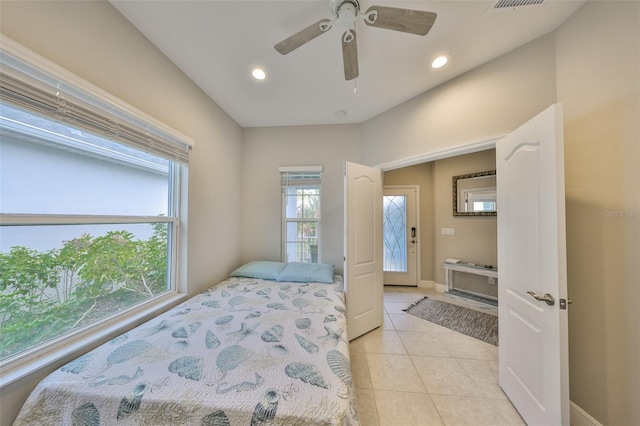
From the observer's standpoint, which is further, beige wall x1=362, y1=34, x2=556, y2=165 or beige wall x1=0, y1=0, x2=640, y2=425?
beige wall x1=362, y1=34, x2=556, y2=165

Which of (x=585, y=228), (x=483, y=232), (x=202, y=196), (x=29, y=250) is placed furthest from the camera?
(x=483, y=232)

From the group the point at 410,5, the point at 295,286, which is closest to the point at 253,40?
the point at 410,5

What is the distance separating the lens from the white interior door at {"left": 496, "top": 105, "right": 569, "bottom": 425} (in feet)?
3.62

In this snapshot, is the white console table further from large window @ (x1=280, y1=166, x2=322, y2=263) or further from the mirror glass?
large window @ (x1=280, y1=166, x2=322, y2=263)

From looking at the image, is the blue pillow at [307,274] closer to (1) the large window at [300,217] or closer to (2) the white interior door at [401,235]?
(1) the large window at [300,217]

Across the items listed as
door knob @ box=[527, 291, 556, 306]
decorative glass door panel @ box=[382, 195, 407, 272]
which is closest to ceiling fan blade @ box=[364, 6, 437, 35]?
door knob @ box=[527, 291, 556, 306]

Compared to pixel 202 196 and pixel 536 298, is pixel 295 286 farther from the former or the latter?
pixel 536 298

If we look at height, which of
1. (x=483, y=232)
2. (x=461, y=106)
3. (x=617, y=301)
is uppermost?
(x=461, y=106)

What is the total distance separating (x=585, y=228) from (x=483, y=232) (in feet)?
7.51

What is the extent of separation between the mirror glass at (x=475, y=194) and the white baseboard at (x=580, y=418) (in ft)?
8.23

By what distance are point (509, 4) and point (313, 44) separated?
131 centimetres

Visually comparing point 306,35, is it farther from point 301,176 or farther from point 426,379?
point 426,379

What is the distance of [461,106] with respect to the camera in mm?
1966

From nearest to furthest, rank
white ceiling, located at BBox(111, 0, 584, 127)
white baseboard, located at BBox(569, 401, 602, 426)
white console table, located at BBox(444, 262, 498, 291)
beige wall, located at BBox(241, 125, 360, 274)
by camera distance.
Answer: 1. white baseboard, located at BBox(569, 401, 602, 426)
2. white ceiling, located at BBox(111, 0, 584, 127)
3. beige wall, located at BBox(241, 125, 360, 274)
4. white console table, located at BBox(444, 262, 498, 291)
